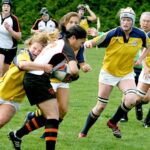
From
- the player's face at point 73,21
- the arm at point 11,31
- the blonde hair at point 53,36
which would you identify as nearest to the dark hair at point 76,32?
the blonde hair at point 53,36

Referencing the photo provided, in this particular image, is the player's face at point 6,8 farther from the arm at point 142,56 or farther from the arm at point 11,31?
the arm at point 142,56

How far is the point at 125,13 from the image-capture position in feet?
28.6

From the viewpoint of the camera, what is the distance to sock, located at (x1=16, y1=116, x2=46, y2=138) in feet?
24.9

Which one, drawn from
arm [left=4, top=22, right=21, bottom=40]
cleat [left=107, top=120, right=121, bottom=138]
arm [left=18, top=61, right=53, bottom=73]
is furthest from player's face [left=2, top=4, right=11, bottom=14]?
arm [left=18, top=61, right=53, bottom=73]

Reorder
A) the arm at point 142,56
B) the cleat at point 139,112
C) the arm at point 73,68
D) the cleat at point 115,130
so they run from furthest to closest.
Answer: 1. the cleat at point 139,112
2. the arm at point 142,56
3. the cleat at point 115,130
4. the arm at point 73,68

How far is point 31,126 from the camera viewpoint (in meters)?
7.60

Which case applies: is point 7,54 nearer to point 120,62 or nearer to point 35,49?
point 120,62

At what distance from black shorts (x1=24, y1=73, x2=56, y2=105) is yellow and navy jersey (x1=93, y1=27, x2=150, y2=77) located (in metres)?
1.93

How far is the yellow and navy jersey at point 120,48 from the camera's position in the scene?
867 centimetres

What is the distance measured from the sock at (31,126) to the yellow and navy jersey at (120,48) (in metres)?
1.57

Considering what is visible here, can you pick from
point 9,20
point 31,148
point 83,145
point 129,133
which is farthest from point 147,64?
point 9,20

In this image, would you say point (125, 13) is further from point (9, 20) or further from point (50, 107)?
point (9, 20)

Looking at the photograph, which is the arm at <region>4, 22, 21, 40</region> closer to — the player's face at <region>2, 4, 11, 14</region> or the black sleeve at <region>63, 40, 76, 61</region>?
the player's face at <region>2, 4, 11, 14</region>

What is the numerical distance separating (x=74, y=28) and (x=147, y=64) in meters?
2.82
